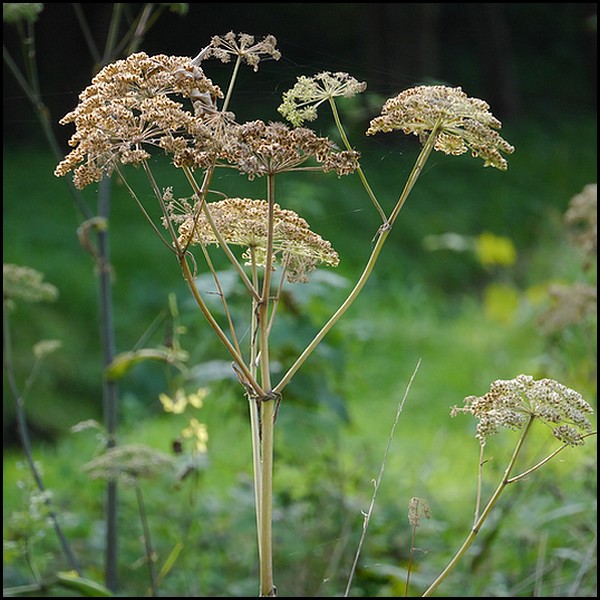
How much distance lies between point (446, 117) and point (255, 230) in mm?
162

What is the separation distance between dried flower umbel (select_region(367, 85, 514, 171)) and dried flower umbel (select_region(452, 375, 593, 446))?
0.18 meters

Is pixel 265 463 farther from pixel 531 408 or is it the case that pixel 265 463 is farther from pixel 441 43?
pixel 441 43

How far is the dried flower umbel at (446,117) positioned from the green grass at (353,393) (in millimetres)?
190

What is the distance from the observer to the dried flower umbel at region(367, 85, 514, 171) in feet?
2.02

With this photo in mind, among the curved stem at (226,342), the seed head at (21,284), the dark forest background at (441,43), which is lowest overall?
the curved stem at (226,342)


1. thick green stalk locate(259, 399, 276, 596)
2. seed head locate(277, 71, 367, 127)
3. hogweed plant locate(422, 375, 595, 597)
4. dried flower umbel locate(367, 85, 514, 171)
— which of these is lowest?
thick green stalk locate(259, 399, 276, 596)

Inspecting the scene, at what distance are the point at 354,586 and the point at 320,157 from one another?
47.1 inches

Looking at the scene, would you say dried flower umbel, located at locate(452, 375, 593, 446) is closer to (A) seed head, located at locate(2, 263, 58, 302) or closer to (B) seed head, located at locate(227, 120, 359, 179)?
(B) seed head, located at locate(227, 120, 359, 179)

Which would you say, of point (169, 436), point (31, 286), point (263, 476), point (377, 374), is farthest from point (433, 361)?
point (263, 476)

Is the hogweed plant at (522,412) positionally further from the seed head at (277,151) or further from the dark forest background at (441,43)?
the dark forest background at (441,43)

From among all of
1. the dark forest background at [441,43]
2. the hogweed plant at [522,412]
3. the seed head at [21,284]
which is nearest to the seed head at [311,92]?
the hogweed plant at [522,412]

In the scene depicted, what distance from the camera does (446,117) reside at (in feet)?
2.04

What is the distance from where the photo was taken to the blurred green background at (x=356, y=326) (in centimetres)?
171

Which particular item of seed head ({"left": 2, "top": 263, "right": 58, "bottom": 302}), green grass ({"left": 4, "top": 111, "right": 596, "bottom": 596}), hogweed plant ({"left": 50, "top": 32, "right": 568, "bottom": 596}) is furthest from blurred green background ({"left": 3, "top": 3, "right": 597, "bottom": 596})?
seed head ({"left": 2, "top": 263, "right": 58, "bottom": 302})
